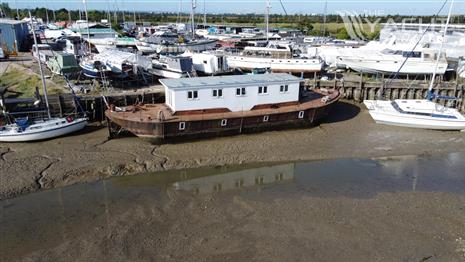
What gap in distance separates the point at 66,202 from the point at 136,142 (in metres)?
6.57

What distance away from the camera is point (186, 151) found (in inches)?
834

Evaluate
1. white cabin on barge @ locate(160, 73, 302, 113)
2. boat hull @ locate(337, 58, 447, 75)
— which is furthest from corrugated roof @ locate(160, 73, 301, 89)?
boat hull @ locate(337, 58, 447, 75)

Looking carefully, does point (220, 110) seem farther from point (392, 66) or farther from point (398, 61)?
point (398, 61)

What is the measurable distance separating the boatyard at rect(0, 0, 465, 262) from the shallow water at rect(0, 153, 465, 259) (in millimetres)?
82

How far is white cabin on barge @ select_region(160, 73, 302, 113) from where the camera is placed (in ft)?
73.9

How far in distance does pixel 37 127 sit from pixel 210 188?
37.5 feet

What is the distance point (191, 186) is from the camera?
1783cm

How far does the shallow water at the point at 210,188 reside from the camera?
1434cm

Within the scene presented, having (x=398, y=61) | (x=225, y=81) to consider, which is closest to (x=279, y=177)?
(x=225, y=81)

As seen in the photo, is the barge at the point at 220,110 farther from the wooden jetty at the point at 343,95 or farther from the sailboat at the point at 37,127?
the wooden jetty at the point at 343,95

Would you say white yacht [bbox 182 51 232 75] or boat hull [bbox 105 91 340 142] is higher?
white yacht [bbox 182 51 232 75]

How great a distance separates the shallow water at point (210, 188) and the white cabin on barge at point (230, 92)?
5.11 meters

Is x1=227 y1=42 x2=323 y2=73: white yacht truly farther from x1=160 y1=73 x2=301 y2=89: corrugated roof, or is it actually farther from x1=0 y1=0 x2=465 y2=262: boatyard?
x1=160 y1=73 x2=301 y2=89: corrugated roof

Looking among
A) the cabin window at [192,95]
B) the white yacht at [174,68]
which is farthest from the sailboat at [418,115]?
the white yacht at [174,68]
